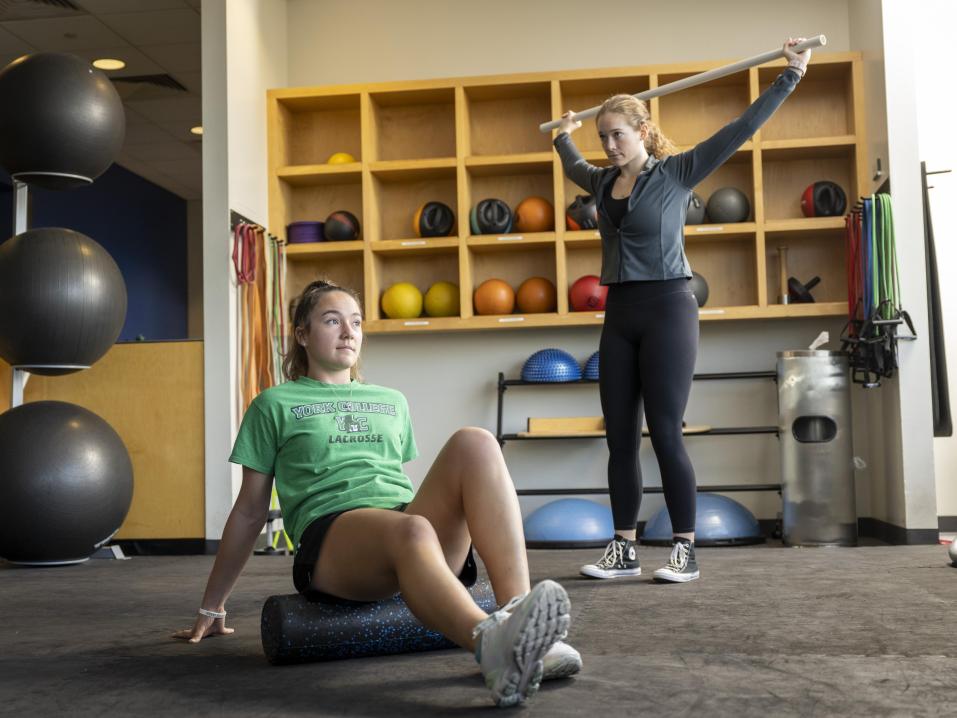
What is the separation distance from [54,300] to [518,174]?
265cm

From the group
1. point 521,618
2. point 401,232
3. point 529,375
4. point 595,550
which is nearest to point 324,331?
point 521,618

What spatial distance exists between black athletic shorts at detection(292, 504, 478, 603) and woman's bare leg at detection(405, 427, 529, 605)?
0.37 feet

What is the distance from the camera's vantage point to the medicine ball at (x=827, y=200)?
5.25m

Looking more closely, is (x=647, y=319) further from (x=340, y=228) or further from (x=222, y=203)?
(x=340, y=228)

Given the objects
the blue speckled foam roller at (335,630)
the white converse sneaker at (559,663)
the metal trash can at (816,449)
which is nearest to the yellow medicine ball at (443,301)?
the metal trash can at (816,449)

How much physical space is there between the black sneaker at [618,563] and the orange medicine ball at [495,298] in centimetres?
225

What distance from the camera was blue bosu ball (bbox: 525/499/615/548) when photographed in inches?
189

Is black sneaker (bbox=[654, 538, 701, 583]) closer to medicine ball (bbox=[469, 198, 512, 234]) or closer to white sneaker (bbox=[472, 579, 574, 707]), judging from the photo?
white sneaker (bbox=[472, 579, 574, 707])

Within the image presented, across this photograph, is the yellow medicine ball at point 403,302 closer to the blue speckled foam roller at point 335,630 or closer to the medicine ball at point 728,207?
the medicine ball at point 728,207

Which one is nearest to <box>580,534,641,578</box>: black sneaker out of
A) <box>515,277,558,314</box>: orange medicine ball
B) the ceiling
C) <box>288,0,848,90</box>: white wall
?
<box>515,277,558,314</box>: orange medicine ball

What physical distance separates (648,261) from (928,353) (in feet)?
6.75

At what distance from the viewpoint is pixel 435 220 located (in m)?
5.56


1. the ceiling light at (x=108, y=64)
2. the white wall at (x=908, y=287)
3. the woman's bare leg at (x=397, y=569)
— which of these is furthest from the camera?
the ceiling light at (x=108, y=64)

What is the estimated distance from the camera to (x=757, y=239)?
525 cm
